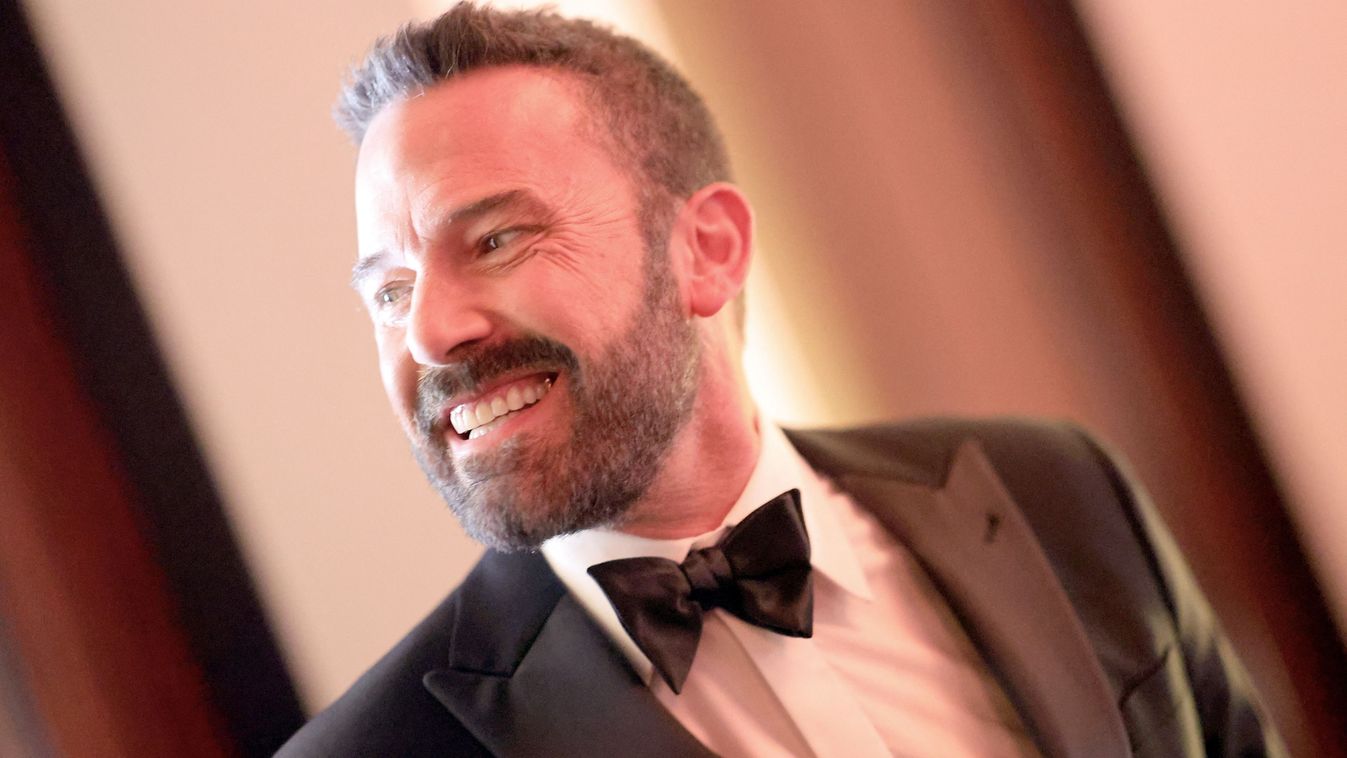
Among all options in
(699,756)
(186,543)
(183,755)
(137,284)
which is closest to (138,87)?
(137,284)

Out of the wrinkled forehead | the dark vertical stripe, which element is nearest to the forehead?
the wrinkled forehead

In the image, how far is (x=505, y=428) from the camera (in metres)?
1.00

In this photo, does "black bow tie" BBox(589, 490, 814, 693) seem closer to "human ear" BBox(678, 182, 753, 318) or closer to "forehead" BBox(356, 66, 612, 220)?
"human ear" BBox(678, 182, 753, 318)

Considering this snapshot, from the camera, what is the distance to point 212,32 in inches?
44.7

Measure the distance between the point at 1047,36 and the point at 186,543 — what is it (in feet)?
3.85

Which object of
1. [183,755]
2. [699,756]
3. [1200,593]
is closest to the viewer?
[699,756]

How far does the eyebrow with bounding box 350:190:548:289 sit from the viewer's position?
996 mm

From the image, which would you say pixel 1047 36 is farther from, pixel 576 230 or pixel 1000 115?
pixel 576 230

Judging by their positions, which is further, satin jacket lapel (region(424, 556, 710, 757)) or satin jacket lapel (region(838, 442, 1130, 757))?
satin jacket lapel (region(838, 442, 1130, 757))

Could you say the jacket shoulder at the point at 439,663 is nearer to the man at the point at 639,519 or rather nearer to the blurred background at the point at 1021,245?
the man at the point at 639,519

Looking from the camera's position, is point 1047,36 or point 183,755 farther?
point 1047,36

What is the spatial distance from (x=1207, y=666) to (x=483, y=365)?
0.89 meters

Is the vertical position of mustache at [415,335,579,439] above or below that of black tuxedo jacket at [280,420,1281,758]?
above

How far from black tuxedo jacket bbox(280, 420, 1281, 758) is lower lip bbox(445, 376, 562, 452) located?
146 millimetres
